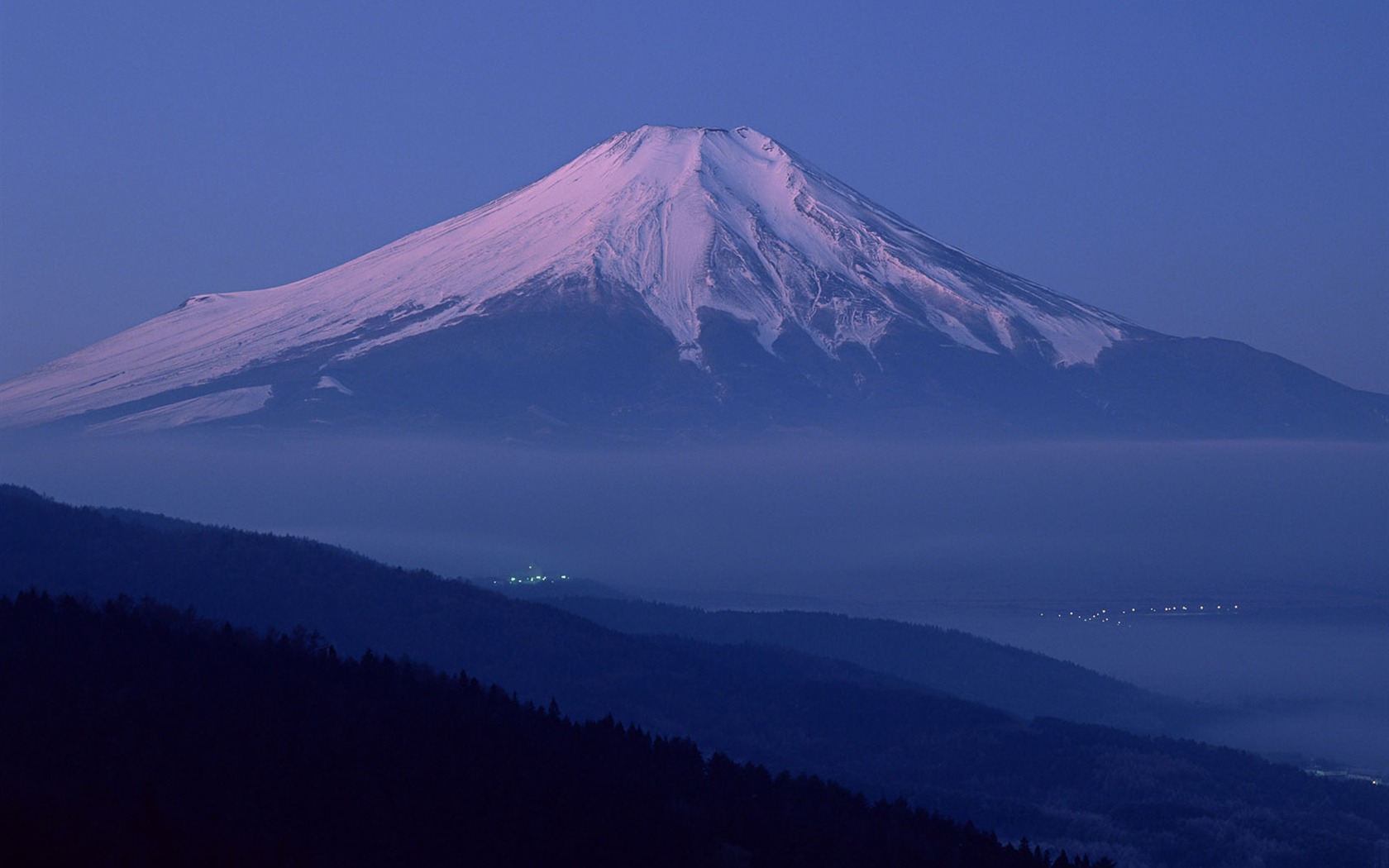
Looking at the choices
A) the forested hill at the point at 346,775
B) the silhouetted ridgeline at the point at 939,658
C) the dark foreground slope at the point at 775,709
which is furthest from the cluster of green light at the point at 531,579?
the forested hill at the point at 346,775

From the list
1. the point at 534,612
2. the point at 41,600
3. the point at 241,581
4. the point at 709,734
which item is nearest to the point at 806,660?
the point at 534,612

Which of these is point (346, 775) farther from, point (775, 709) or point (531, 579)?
point (531, 579)

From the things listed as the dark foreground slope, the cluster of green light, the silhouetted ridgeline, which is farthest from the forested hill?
the cluster of green light

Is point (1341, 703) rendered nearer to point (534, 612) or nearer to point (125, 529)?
point (534, 612)

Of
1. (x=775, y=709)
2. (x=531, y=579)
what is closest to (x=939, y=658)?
(x=775, y=709)

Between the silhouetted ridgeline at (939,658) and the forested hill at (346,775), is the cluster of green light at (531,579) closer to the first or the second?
the silhouetted ridgeline at (939,658)

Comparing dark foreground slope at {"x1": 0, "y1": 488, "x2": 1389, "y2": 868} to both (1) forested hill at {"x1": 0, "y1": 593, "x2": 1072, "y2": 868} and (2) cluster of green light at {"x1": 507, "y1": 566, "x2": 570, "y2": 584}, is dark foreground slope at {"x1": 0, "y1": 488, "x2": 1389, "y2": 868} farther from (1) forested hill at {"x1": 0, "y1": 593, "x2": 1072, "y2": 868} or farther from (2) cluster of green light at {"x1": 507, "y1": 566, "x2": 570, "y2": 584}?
(2) cluster of green light at {"x1": 507, "y1": 566, "x2": 570, "y2": 584}
